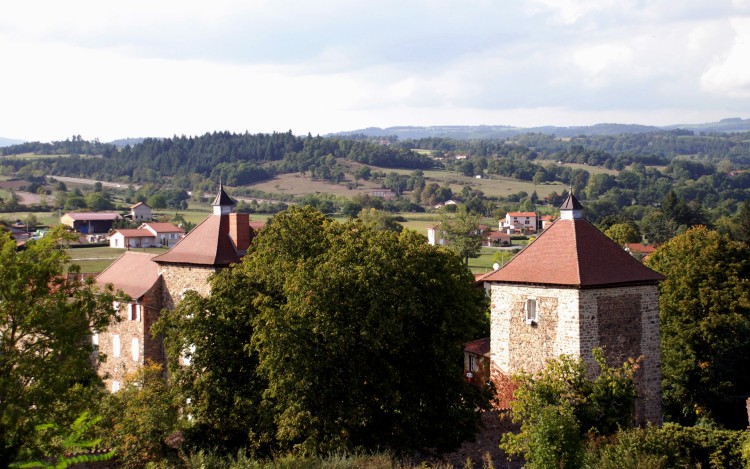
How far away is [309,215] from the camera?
1262 inches

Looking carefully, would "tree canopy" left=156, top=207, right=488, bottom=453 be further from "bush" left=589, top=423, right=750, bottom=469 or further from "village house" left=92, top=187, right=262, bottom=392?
"village house" left=92, top=187, right=262, bottom=392

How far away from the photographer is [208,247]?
122ft

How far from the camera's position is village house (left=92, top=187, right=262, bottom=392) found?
36.9 metres

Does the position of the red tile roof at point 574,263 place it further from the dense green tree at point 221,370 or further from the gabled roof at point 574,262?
the dense green tree at point 221,370

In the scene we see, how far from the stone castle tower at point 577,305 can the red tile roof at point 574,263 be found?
34 mm

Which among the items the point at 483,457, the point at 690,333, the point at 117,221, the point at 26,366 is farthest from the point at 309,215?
the point at 117,221

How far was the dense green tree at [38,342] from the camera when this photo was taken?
20.7m

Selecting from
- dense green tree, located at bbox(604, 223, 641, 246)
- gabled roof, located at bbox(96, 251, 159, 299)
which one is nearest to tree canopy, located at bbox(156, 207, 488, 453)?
gabled roof, located at bbox(96, 251, 159, 299)

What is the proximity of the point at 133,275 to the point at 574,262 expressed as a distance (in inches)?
Answer: 790

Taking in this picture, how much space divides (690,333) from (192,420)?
22964 millimetres

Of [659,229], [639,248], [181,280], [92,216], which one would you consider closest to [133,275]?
[181,280]

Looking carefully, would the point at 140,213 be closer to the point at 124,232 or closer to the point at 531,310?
the point at 124,232

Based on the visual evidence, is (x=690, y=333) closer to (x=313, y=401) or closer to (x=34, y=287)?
(x=313, y=401)

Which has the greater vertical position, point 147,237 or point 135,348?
point 135,348
